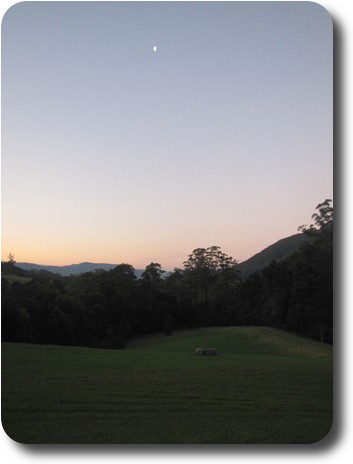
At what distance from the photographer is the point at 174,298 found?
5.00 metres

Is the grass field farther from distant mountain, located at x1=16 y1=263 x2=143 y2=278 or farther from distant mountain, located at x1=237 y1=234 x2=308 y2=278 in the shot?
distant mountain, located at x1=16 y1=263 x2=143 y2=278

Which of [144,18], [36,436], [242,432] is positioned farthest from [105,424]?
[144,18]

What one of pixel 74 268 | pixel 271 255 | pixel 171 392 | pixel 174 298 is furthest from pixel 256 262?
pixel 74 268

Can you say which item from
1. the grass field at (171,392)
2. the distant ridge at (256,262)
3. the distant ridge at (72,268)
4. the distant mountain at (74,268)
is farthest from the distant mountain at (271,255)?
the distant ridge at (72,268)

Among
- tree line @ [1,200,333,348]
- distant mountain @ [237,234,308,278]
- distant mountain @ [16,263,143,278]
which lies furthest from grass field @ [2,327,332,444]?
distant mountain @ [16,263,143,278]

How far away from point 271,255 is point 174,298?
1.06 m

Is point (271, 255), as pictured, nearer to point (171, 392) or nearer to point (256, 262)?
point (256, 262)

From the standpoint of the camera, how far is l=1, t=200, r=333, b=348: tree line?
4684mm

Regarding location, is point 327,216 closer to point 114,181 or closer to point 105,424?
point 114,181

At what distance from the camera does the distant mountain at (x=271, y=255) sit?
4.90m

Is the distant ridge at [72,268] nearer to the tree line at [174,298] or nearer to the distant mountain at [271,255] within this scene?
the tree line at [174,298]

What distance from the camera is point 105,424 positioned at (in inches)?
166

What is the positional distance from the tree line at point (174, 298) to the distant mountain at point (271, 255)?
0.17 feet

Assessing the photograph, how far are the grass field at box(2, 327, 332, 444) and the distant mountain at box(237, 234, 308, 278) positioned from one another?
0.63m
